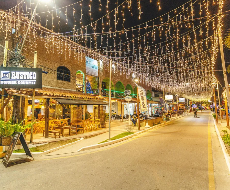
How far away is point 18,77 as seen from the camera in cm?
873

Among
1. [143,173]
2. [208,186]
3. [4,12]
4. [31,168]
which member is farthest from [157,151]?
[4,12]

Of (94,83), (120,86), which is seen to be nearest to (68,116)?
(94,83)

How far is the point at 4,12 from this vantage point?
12.4m

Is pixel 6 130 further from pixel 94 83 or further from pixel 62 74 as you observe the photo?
pixel 94 83

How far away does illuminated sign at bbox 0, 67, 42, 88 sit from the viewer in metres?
8.59

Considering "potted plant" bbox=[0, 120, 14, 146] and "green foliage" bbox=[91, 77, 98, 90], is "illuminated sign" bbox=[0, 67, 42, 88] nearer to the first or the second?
"potted plant" bbox=[0, 120, 14, 146]

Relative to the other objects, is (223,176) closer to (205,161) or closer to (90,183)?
(205,161)

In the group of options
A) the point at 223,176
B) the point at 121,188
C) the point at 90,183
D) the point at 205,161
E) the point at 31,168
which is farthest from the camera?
the point at 205,161

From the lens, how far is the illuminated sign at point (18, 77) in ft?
28.2

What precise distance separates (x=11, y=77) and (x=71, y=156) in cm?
514

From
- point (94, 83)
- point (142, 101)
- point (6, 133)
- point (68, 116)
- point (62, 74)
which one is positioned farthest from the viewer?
point (94, 83)

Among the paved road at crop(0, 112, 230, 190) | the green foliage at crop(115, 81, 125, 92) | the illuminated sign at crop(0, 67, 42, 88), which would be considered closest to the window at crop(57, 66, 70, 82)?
the illuminated sign at crop(0, 67, 42, 88)

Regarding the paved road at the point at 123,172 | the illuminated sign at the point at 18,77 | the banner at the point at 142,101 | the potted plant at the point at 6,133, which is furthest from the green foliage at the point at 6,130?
the banner at the point at 142,101

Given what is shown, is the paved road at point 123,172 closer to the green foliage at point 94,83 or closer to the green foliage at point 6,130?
the green foliage at point 6,130
